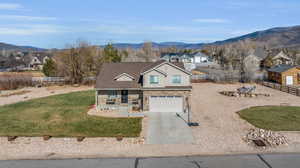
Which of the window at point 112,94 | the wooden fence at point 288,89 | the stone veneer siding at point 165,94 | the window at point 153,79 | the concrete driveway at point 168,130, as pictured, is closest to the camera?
the concrete driveway at point 168,130

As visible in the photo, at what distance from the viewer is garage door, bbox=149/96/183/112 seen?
27.1 m

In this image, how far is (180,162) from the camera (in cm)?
1516

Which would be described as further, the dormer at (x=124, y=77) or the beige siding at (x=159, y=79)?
the dormer at (x=124, y=77)

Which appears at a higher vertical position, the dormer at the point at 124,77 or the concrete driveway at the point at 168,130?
the dormer at the point at 124,77

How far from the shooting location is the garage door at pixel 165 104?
27125 millimetres

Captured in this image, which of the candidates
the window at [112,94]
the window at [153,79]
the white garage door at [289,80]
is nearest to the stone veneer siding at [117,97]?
the window at [112,94]

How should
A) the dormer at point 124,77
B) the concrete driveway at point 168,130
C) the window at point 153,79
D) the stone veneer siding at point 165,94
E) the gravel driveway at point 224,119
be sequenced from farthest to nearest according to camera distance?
the dormer at point 124,77, the window at point 153,79, the stone veneer siding at point 165,94, the concrete driveway at point 168,130, the gravel driveway at point 224,119

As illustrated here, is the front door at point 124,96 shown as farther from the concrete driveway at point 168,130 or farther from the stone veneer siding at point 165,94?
the concrete driveway at point 168,130

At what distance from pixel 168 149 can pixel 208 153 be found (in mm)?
2686

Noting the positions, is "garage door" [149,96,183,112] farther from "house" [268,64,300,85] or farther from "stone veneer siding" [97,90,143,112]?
"house" [268,64,300,85]

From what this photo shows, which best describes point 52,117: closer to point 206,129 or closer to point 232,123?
point 206,129

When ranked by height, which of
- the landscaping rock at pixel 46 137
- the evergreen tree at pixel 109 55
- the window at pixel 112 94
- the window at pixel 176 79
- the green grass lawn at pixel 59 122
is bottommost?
the landscaping rock at pixel 46 137

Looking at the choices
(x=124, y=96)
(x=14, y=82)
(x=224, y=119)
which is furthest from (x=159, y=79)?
(x=14, y=82)

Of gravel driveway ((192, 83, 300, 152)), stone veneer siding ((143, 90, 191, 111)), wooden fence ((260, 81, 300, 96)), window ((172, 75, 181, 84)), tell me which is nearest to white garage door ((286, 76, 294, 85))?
wooden fence ((260, 81, 300, 96))
